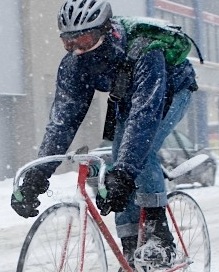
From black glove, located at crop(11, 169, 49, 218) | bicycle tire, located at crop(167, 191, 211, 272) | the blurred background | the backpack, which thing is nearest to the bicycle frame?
black glove, located at crop(11, 169, 49, 218)

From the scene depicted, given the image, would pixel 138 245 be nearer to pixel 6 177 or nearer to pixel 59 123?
pixel 59 123

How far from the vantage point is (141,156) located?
10.3ft

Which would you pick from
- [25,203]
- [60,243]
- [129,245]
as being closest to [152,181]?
[129,245]

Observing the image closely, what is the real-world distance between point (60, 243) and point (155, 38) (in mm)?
1081

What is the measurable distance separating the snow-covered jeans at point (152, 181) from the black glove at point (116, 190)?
1.95 feet

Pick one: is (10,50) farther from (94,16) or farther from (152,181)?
(94,16)

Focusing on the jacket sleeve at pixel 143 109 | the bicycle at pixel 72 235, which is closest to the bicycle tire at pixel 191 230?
the bicycle at pixel 72 235

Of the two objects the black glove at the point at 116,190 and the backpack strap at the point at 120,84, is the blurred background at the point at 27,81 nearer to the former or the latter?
the backpack strap at the point at 120,84

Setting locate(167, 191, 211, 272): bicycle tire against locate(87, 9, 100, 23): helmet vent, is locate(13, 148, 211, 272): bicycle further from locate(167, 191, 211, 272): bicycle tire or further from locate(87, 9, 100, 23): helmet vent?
locate(167, 191, 211, 272): bicycle tire

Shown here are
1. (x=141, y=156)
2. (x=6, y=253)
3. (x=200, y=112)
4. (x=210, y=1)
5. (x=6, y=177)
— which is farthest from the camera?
(x=210, y=1)

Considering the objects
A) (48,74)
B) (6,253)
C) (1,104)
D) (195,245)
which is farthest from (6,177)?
(195,245)

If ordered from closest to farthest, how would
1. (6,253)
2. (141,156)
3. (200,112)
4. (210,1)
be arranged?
(141,156) < (6,253) < (200,112) < (210,1)

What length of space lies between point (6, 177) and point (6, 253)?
1332 centimetres

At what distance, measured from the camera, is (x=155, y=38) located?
337 cm
